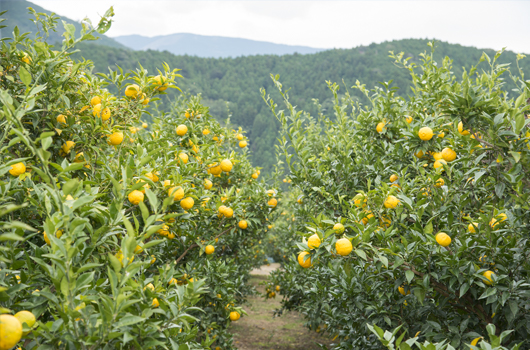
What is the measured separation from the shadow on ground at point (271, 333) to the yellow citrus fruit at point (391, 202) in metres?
3.57

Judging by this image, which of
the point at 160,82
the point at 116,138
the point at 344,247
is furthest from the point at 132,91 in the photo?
the point at 344,247

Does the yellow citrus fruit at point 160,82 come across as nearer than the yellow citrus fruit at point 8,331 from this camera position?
No

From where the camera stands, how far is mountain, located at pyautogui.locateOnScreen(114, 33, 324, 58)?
12081cm

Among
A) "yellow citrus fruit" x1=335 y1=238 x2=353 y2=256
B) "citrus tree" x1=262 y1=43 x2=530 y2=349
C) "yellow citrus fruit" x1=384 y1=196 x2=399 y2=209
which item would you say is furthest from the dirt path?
"yellow citrus fruit" x1=335 y1=238 x2=353 y2=256

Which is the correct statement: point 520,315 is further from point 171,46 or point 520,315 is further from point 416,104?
point 171,46

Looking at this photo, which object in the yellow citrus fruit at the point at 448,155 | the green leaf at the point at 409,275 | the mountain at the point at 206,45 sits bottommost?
the green leaf at the point at 409,275

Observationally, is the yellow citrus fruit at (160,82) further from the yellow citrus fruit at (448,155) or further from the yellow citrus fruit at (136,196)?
the yellow citrus fruit at (448,155)

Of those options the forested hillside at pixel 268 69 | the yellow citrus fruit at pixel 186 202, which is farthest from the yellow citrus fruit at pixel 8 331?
the forested hillside at pixel 268 69

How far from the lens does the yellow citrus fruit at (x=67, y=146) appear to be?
5.43ft

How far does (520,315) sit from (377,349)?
2.84ft

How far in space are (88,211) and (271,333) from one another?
5.26 meters

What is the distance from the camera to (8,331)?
75cm

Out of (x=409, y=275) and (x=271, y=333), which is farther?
(x=271, y=333)

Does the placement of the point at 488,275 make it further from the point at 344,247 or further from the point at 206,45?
the point at 206,45
